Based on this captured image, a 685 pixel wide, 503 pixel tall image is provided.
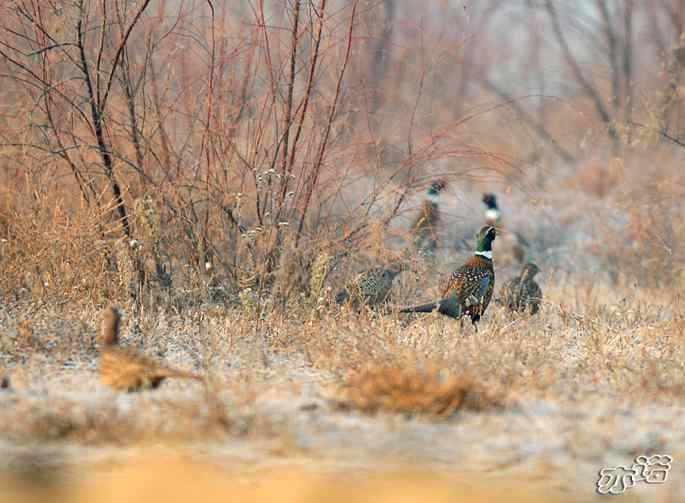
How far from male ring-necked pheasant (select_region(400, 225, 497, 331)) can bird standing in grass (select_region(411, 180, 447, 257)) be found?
292 mm

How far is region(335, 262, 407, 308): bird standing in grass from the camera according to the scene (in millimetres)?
6655

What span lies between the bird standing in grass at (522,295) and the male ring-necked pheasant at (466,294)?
0.38 m

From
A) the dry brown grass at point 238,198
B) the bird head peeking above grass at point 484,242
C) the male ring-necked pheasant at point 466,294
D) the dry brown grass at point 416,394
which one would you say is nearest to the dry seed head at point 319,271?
the dry brown grass at point 238,198

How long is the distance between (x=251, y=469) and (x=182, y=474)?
0.83ft

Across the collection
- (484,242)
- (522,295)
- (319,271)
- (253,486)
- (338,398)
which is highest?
(484,242)

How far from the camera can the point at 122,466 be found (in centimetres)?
408

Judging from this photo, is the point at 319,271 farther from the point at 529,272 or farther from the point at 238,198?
the point at 529,272

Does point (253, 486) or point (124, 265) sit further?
point (124, 265)

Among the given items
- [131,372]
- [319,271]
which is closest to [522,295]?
[319,271]

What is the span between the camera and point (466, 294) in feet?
21.9

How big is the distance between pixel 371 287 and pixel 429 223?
1.94 ft

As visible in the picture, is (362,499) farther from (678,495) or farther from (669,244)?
(669,244)

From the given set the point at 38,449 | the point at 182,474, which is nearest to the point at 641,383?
the point at 182,474

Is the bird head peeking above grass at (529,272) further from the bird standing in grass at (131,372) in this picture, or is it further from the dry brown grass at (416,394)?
the bird standing in grass at (131,372)
